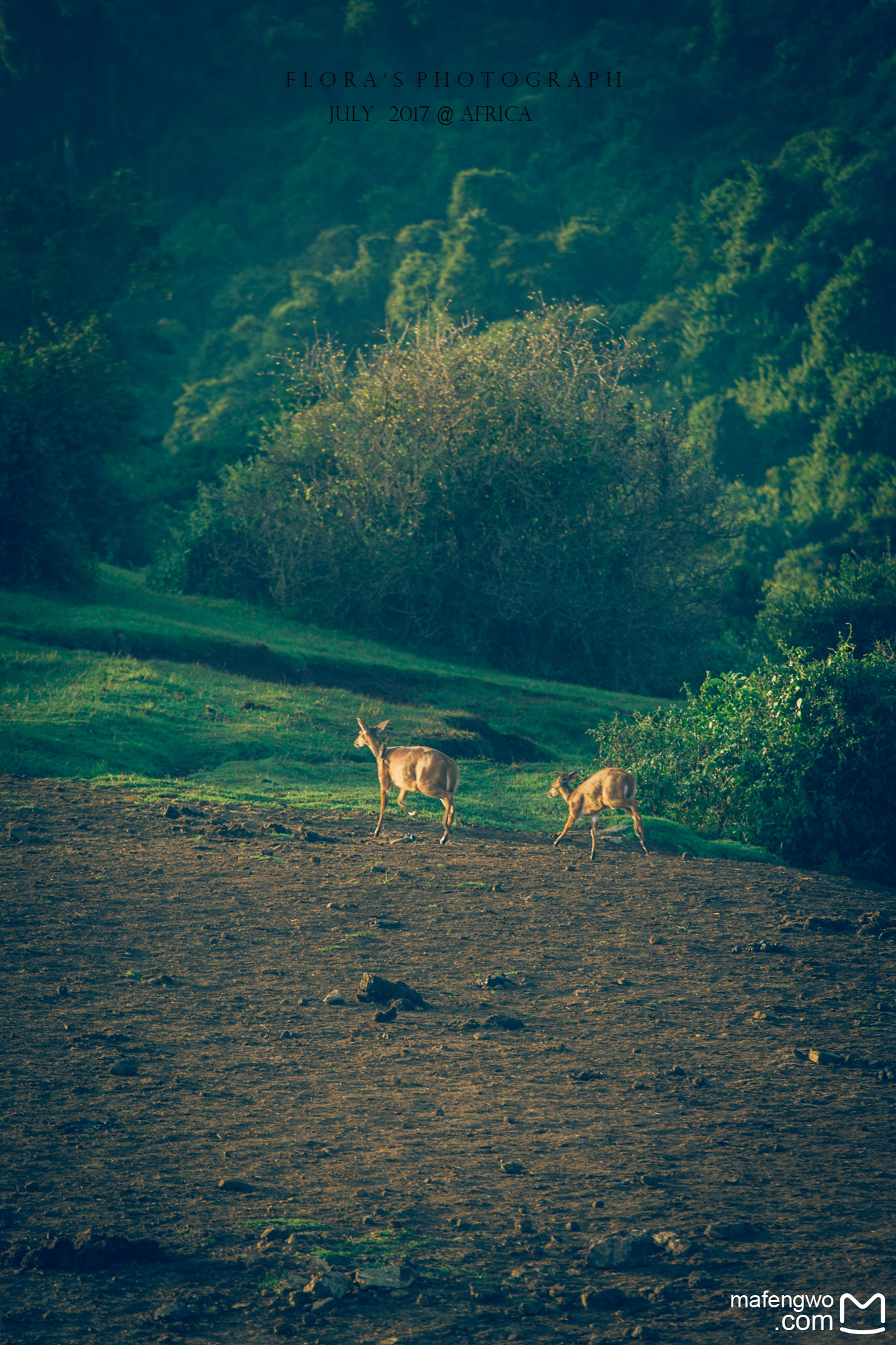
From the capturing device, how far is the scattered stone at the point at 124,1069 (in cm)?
704

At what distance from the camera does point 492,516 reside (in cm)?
2822

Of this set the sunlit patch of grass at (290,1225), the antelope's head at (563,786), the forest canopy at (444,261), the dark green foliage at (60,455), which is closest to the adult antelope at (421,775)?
the antelope's head at (563,786)

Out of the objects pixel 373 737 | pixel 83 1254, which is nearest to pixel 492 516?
pixel 373 737

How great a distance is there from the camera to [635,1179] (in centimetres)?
609

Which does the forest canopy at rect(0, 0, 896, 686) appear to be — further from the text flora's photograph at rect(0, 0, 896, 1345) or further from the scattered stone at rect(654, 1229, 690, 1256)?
the scattered stone at rect(654, 1229, 690, 1256)

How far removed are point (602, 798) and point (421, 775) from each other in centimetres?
183

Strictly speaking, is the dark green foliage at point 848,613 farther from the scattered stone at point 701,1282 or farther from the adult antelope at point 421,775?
the scattered stone at point 701,1282

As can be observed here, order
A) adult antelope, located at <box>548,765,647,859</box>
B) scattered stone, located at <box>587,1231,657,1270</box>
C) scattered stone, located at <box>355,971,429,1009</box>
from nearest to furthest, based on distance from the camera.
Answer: scattered stone, located at <box>587,1231,657,1270</box> → scattered stone, located at <box>355,971,429,1009</box> → adult antelope, located at <box>548,765,647,859</box>

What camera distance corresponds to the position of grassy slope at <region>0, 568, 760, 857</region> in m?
15.0

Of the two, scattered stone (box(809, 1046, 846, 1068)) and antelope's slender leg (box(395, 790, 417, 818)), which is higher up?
antelope's slender leg (box(395, 790, 417, 818))

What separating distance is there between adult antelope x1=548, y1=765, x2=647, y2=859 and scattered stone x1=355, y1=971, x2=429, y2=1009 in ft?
13.8

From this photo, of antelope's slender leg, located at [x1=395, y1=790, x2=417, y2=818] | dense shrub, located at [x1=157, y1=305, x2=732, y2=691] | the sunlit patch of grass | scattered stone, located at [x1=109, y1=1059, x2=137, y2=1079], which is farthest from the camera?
dense shrub, located at [x1=157, y1=305, x2=732, y2=691]

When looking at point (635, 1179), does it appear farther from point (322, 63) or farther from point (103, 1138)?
point (322, 63)

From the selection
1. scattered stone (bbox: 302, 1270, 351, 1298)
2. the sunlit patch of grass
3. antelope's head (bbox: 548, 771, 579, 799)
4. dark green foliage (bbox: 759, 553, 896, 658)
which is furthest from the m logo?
dark green foliage (bbox: 759, 553, 896, 658)
